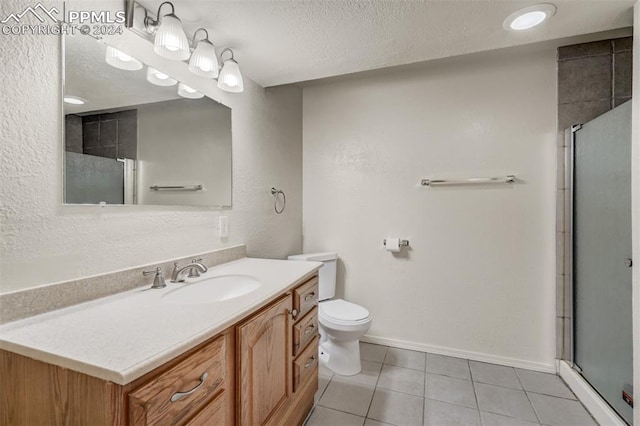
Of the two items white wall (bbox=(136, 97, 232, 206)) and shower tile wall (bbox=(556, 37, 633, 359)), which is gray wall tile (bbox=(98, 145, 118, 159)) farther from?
shower tile wall (bbox=(556, 37, 633, 359))

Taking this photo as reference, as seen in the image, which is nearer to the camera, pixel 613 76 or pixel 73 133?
pixel 73 133

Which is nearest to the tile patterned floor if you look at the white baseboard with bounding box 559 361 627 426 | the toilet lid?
the white baseboard with bounding box 559 361 627 426

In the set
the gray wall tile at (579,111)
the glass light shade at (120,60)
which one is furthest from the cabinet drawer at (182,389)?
the gray wall tile at (579,111)

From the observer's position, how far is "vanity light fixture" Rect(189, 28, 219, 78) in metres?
1.42

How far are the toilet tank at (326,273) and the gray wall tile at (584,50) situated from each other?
2220 millimetres

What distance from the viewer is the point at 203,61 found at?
4.70 ft

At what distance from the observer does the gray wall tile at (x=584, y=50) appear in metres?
1.94

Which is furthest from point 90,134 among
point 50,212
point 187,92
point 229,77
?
point 229,77

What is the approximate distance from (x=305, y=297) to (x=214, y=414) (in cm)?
71

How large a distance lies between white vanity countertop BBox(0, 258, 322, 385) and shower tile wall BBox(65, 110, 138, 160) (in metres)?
0.57

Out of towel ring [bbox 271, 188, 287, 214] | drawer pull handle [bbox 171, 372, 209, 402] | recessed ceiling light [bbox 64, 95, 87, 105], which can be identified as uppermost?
recessed ceiling light [bbox 64, 95, 87, 105]

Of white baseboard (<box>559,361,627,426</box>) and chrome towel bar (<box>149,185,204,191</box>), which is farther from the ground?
chrome towel bar (<box>149,185,204,191</box>)

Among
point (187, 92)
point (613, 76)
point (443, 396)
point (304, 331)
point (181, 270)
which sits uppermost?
point (613, 76)

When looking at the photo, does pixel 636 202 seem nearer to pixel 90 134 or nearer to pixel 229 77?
pixel 229 77
